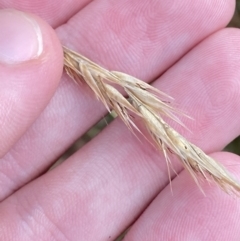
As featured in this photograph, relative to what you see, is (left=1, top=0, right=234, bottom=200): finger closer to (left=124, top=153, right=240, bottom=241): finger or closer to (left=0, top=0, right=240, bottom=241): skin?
(left=0, top=0, right=240, bottom=241): skin

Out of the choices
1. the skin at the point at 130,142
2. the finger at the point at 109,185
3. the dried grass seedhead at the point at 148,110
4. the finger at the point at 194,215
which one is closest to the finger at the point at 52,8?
the skin at the point at 130,142

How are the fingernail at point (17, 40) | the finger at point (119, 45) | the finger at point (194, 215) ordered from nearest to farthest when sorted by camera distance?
1. the fingernail at point (17, 40)
2. the finger at point (194, 215)
3. the finger at point (119, 45)

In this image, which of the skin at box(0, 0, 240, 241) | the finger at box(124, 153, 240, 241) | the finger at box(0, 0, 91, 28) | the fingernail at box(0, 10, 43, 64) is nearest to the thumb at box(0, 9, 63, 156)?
the fingernail at box(0, 10, 43, 64)

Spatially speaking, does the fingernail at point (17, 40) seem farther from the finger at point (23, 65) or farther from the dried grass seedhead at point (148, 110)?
the dried grass seedhead at point (148, 110)

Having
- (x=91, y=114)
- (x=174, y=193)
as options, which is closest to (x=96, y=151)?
(x=91, y=114)

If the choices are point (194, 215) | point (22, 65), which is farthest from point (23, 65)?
point (194, 215)

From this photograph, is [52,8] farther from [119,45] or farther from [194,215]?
[194,215]

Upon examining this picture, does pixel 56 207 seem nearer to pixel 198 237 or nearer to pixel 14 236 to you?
pixel 14 236
